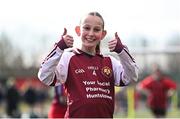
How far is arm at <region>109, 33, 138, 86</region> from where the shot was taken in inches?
221

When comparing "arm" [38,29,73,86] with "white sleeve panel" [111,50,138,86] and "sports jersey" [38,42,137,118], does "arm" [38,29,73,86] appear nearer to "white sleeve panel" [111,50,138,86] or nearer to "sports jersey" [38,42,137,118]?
"sports jersey" [38,42,137,118]

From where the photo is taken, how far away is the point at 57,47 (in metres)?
5.38

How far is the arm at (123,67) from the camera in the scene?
561cm

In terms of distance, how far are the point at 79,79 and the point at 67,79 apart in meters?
0.12

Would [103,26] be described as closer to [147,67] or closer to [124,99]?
[124,99]

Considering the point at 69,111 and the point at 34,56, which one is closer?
the point at 69,111

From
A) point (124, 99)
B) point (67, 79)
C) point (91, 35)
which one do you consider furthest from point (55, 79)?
point (124, 99)

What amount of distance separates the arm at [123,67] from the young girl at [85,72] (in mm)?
52

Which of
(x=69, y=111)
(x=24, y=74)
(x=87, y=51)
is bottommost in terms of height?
(x=24, y=74)

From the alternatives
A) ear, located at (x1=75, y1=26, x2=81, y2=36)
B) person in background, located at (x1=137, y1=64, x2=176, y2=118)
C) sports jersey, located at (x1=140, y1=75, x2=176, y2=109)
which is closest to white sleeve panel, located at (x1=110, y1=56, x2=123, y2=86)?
ear, located at (x1=75, y1=26, x2=81, y2=36)

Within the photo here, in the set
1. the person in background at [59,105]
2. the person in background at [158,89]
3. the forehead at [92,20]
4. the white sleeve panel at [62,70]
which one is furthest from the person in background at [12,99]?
the forehead at [92,20]

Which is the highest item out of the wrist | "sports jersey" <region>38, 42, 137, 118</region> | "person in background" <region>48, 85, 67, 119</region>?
the wrist

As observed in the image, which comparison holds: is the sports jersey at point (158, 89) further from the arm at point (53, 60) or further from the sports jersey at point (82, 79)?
the arm at point (53, 60)

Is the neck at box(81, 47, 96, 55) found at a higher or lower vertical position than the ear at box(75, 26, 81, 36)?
lower
